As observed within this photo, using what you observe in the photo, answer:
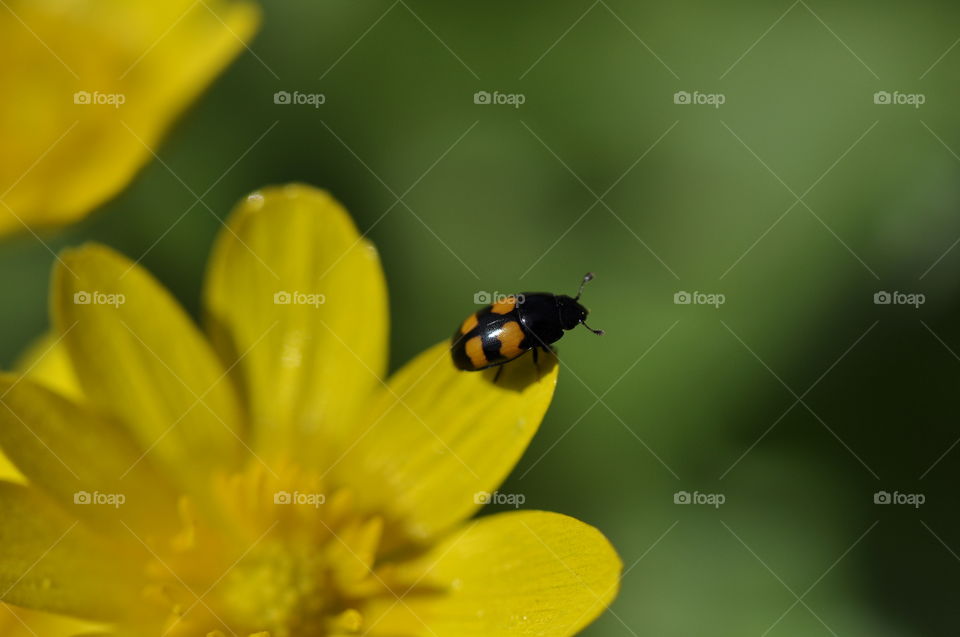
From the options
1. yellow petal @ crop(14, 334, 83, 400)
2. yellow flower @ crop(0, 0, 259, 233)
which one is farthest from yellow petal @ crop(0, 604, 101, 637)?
yellow flower @ crop(0, 0, 259, 233)

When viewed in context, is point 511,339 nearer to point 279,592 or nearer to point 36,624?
point 279,592

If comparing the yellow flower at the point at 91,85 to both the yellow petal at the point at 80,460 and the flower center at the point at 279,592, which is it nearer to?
the yellow petal at the point at 80,460

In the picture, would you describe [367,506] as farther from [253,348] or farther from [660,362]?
[660,362]

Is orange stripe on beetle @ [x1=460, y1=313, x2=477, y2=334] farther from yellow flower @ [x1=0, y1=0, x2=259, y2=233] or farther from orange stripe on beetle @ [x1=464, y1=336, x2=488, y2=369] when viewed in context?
yellow flower @ [x1=0, y1=0, x2=259, y2=233]

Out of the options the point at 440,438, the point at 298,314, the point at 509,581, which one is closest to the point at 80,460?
the point at 298,314

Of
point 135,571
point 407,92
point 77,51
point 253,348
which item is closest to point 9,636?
point 135,571
